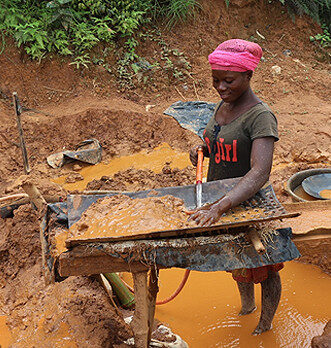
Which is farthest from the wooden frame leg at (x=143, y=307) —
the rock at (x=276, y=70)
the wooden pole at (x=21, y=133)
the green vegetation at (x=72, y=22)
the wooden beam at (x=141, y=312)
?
the rock at (x=276, y=70)

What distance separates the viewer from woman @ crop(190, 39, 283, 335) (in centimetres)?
192

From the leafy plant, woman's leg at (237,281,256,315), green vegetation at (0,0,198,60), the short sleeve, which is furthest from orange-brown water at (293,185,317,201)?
green vegetation at (0,0,198,60)

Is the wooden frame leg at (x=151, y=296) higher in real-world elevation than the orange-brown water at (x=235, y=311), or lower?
higher

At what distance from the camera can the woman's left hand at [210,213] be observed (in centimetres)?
176

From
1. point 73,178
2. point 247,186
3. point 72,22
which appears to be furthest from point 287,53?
point 247,186

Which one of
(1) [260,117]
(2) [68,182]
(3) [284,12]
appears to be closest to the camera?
(1) [260,117]

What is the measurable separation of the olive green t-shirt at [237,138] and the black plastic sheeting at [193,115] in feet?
5.07

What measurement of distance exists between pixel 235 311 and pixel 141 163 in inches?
131

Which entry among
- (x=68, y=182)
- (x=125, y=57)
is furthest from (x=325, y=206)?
(x=125, y=57)

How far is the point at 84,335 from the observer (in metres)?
2.42

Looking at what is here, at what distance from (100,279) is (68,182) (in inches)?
117

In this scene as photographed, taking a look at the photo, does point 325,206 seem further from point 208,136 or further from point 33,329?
point 33,329

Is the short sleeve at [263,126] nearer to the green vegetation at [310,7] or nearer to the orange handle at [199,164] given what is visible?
the orange handle at [199,164]

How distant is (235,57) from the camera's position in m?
1.98
